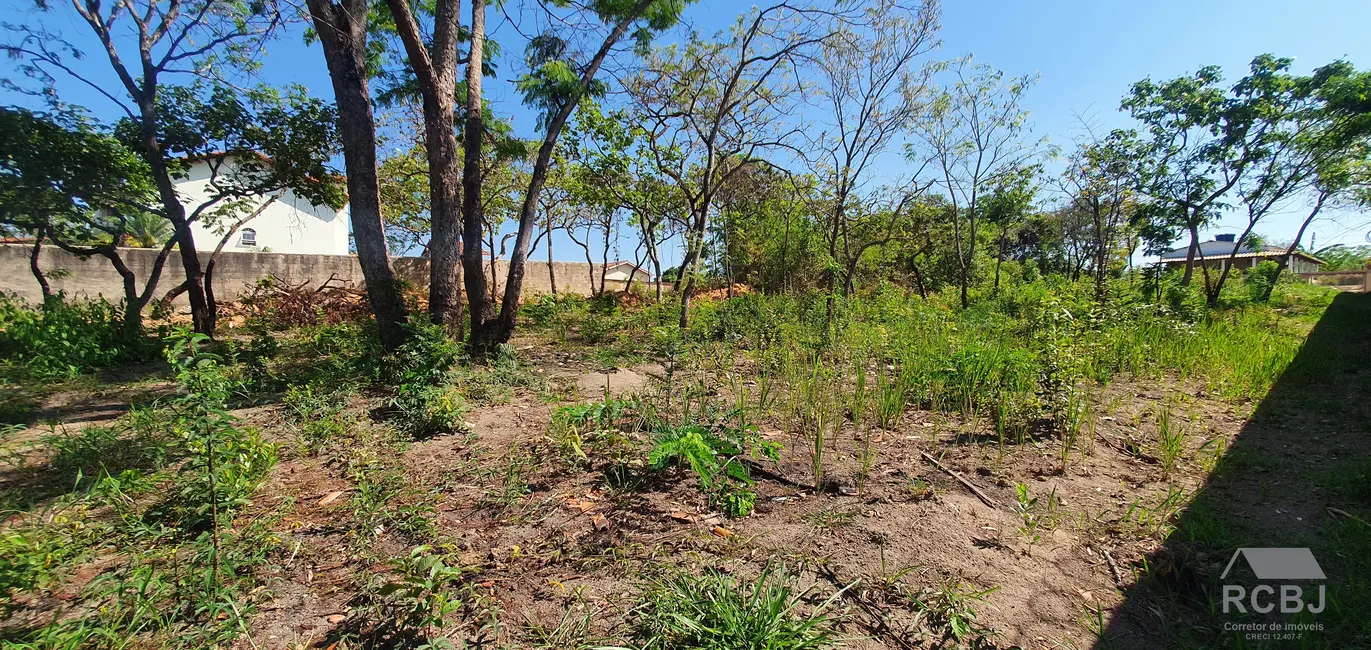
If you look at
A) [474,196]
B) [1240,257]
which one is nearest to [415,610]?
[474,196]

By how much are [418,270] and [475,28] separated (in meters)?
10.1

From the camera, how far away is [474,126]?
5.16 m

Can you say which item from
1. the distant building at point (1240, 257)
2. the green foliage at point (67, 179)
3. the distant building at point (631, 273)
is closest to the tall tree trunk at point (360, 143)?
the green foliage at point (67, 179)

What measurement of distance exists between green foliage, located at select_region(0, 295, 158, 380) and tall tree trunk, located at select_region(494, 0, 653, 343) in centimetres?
402

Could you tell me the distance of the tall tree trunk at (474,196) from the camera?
16.9ft

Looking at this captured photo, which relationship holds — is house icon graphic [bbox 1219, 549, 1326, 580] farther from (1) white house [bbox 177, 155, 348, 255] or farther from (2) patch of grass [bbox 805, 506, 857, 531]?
(1) white house [bbox 177, 155, 348, 255]

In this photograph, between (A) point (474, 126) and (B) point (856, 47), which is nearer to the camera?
(A) point (474, 126)

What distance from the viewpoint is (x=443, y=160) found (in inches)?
187

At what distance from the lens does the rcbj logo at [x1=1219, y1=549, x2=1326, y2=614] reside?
1.58 m

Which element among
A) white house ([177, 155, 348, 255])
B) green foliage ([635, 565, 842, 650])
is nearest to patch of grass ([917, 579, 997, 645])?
green foliage ([635, 565, 842, 650])

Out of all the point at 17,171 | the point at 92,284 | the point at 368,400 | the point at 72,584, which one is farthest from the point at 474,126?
the point at 92,284

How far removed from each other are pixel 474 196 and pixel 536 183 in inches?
27.1

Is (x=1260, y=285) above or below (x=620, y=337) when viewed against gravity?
above

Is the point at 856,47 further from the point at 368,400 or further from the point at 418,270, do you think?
the point at 418,270
